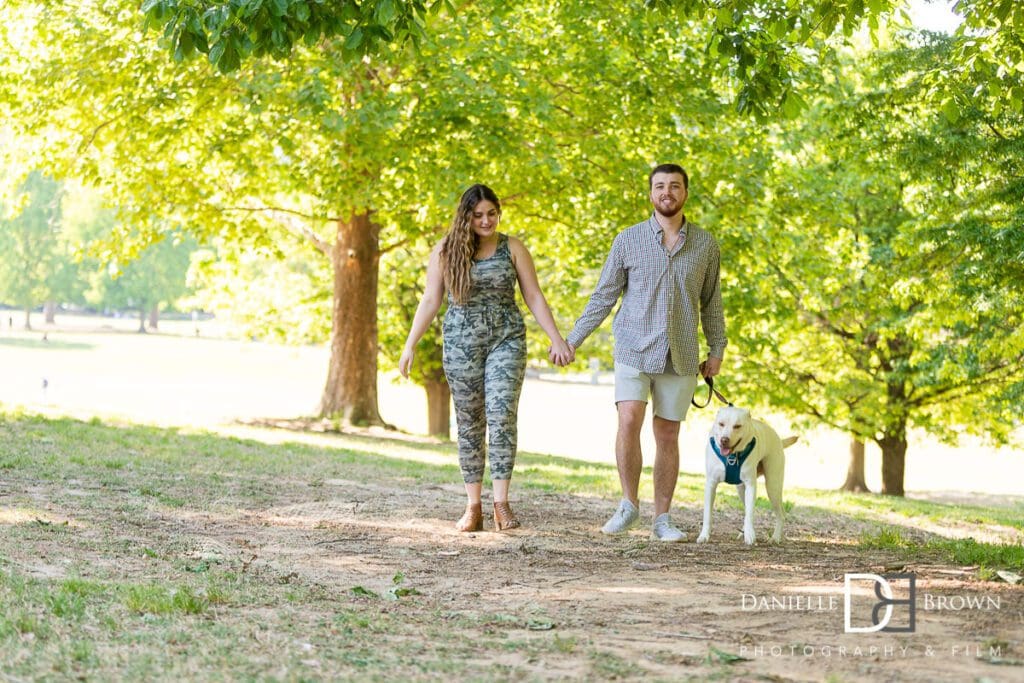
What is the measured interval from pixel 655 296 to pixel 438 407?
19.3m

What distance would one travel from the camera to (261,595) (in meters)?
5.06

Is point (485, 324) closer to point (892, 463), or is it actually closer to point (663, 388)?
point (663, 388)

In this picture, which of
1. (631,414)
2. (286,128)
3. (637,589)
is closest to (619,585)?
(637,589)

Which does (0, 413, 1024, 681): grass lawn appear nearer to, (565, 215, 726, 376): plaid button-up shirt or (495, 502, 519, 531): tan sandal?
(495, 502, 519, 531): tan sandal

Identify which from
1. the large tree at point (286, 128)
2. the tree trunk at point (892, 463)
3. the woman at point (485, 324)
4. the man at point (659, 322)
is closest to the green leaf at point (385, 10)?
the woman at point (485, 324)

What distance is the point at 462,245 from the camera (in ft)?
22.8

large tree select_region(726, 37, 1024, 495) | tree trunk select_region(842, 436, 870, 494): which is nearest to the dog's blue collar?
large tree select_region(726, 37, 1024, 495)

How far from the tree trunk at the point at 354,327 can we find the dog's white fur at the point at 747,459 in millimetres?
12201

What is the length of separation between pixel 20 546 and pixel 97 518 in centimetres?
109

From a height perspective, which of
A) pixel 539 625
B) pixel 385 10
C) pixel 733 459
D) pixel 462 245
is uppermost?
pixel 385 10

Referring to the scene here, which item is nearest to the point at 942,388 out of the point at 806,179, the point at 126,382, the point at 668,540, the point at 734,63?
the point at 806,179

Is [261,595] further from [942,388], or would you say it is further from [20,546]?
[942,388]

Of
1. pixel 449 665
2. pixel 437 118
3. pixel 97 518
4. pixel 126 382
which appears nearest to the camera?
pixel 449 665

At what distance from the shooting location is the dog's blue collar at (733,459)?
6.82 m
